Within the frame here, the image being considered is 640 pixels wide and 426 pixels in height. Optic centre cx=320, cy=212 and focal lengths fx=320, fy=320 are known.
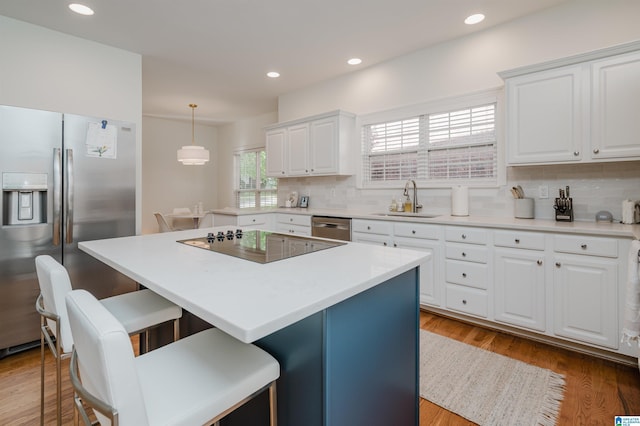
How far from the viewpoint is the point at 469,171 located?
131 inches

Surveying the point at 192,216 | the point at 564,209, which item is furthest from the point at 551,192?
the point at 192,216

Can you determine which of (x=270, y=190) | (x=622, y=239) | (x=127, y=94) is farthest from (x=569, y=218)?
(x=270, y=190)

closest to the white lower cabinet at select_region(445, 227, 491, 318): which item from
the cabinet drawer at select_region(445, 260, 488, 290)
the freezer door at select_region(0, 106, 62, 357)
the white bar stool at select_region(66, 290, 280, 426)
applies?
the cabinet drawer at select_region(445, 260, 488, 290)

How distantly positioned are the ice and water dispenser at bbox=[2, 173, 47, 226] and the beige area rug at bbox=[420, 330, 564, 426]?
313 cm

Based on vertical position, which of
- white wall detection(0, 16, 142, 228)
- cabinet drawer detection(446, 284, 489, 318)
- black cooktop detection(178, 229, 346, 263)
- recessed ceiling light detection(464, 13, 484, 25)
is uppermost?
recessed ceiling light detection(464, 13, 484, 25)

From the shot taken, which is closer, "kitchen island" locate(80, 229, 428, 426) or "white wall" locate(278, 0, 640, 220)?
→ "kitchen island" locate(80, 229, 428, 426)

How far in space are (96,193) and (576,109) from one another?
4.00m

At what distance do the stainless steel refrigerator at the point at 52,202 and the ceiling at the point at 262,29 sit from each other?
39.3 inches

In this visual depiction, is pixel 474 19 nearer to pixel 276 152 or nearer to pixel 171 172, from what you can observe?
pixel 276 152

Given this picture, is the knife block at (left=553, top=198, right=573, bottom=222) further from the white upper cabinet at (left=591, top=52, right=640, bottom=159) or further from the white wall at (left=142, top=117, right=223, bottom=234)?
the white wall at (left=142, top=117, right=223, bottom=234)

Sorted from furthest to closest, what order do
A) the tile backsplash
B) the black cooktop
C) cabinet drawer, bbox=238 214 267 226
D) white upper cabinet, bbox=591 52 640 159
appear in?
cabinet drawer, bbox=238 214 267 226 → the tile backsplash → white upper cabinet, bbox=591 52 640 159 → the black cooktop

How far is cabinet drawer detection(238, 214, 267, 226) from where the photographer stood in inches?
166

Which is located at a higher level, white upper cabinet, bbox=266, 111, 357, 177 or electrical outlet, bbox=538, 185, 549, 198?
white upper cabinet, bbox=266, 111, 357, 177

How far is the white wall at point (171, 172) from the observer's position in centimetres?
677
